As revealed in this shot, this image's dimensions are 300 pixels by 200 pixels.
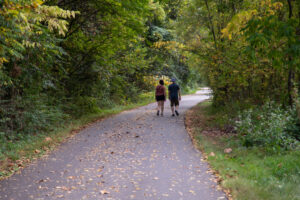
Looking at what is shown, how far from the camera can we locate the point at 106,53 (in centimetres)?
1469

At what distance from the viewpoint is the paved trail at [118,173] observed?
4.94 meters

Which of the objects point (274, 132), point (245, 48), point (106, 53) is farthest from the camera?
point (106, 53)

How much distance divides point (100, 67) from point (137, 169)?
971 cm

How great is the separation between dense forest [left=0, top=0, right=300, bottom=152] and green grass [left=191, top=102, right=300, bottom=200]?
0.72 metres

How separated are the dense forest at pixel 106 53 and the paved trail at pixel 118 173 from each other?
2304 millimetres

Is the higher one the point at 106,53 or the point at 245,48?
the point at 106,53

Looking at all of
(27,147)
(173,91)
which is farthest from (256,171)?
(173,91)

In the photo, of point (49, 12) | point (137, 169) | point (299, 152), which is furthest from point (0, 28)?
point (299, 152)

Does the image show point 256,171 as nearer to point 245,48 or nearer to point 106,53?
point 245,48

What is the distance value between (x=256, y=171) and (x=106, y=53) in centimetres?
1076

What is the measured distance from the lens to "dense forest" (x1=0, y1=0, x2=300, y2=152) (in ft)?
20.5

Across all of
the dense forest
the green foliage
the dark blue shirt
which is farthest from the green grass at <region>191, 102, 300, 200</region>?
the dark blue shirt

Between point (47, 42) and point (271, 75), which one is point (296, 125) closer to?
point (271, 75)

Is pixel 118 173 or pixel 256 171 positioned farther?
pixel 118 173
